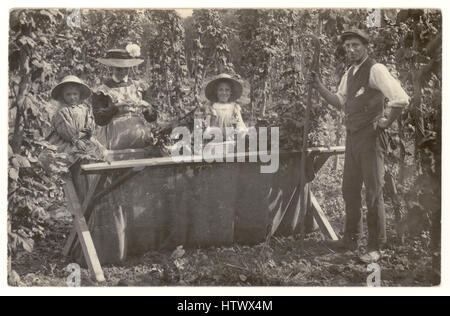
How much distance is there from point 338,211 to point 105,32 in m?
3.03

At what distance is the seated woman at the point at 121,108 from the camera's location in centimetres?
702

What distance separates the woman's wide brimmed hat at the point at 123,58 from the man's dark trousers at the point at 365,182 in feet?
7.61

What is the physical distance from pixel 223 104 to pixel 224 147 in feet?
1.46

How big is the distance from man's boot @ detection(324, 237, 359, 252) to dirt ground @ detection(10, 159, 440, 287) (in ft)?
0.17


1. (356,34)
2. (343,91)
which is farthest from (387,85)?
(356,34)

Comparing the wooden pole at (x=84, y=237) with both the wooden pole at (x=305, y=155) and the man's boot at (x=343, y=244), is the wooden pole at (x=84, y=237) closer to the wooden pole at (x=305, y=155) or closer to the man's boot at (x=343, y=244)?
the wooden pole at (x=305, y=155)

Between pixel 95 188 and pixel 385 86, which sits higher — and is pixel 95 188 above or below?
below

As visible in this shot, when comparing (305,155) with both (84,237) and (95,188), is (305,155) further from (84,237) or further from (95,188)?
(84,237)

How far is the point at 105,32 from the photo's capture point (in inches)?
277

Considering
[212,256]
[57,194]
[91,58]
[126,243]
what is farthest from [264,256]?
[91,58]

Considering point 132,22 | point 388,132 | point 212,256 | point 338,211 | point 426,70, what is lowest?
point 212,256

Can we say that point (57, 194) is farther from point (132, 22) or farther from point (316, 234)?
point (316, 234)

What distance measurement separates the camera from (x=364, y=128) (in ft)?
23.3

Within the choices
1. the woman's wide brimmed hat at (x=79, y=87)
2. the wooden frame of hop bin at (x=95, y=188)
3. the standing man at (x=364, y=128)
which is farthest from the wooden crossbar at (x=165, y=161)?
the woman's wide brimmed hat at (x=79, y=87)
